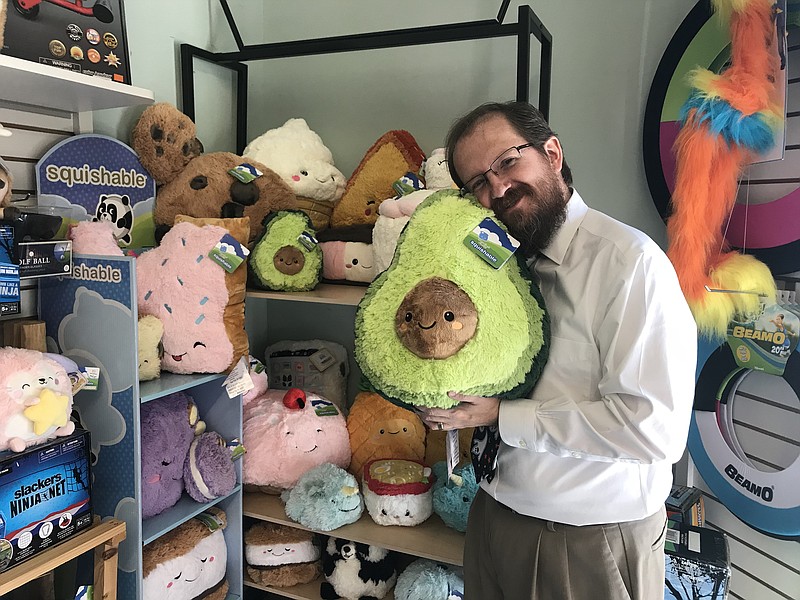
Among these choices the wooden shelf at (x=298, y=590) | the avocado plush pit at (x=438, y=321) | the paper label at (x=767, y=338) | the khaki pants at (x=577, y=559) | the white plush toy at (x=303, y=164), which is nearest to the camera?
the avocado plush pit at (x=438, y=321)

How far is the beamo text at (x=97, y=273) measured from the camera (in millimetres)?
1393

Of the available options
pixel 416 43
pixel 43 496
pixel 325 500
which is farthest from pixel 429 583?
pixel 416 43

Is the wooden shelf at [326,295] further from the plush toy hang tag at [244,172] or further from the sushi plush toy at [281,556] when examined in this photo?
the sushi plush toy at [281,556]

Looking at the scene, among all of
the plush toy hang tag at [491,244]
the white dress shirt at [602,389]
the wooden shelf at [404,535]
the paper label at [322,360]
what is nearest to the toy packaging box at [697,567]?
the white dress shirt at [602,389]

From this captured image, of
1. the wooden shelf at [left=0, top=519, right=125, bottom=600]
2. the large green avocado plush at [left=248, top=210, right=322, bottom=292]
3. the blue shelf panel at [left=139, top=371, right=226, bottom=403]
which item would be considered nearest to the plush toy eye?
the large green avocado plush at [left=248, top=210, right=322, bottom=292]

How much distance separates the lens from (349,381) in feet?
7.29

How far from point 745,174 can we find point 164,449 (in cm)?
162

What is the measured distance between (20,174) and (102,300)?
39cm

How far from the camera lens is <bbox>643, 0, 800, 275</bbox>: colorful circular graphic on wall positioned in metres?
1.49

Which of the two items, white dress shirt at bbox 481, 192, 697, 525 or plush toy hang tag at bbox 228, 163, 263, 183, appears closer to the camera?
white dress shirt at bbox 481, 192, 697, 525

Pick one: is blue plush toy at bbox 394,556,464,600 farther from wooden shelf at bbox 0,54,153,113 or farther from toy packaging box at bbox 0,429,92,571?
wooden shelf at bbox 0,54,153,113

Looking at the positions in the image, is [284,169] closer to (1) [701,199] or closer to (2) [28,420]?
(2) [28,420]

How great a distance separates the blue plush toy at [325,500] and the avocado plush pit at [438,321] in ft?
2.70

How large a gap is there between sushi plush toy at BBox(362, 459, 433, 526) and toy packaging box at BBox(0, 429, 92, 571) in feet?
2.36
